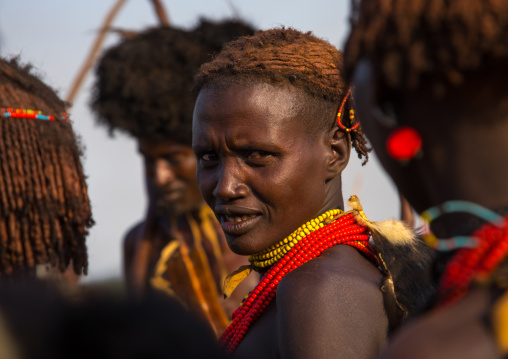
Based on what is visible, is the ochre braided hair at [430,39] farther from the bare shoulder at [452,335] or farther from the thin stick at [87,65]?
the thin stick at [87,65]

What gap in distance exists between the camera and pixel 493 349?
4.42ft

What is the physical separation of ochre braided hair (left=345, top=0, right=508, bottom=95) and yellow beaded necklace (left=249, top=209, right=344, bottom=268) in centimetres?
133

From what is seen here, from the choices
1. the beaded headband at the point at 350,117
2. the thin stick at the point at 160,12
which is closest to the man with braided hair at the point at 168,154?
the thin stick at the point at 160,12

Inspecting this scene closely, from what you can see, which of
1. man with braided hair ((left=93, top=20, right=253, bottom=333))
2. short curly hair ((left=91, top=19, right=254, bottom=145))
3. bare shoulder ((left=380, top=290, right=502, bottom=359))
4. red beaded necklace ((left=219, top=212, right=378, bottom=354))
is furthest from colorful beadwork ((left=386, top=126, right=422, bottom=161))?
short curly hair ((left=91, top=19, right=254, bottom=145))

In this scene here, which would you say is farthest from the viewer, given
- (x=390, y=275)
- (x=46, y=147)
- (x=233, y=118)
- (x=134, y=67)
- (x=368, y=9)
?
(x=134, y=67)

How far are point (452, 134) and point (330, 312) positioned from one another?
1086 mm

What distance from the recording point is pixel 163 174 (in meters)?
6.32

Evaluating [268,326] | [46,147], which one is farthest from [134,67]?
[268,326]

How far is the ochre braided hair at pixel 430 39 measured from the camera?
4.80 feet

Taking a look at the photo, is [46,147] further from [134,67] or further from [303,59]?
[134,67]

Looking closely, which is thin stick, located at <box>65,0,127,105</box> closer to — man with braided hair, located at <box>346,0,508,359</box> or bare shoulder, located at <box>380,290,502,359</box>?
man with braided hair, located at <box>346,0,508,359</box>

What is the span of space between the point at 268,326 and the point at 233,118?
0.83 metres

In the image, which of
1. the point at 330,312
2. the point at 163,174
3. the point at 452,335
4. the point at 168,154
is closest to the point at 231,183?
the point at 330,312

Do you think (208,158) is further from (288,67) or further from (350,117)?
(350,117)
